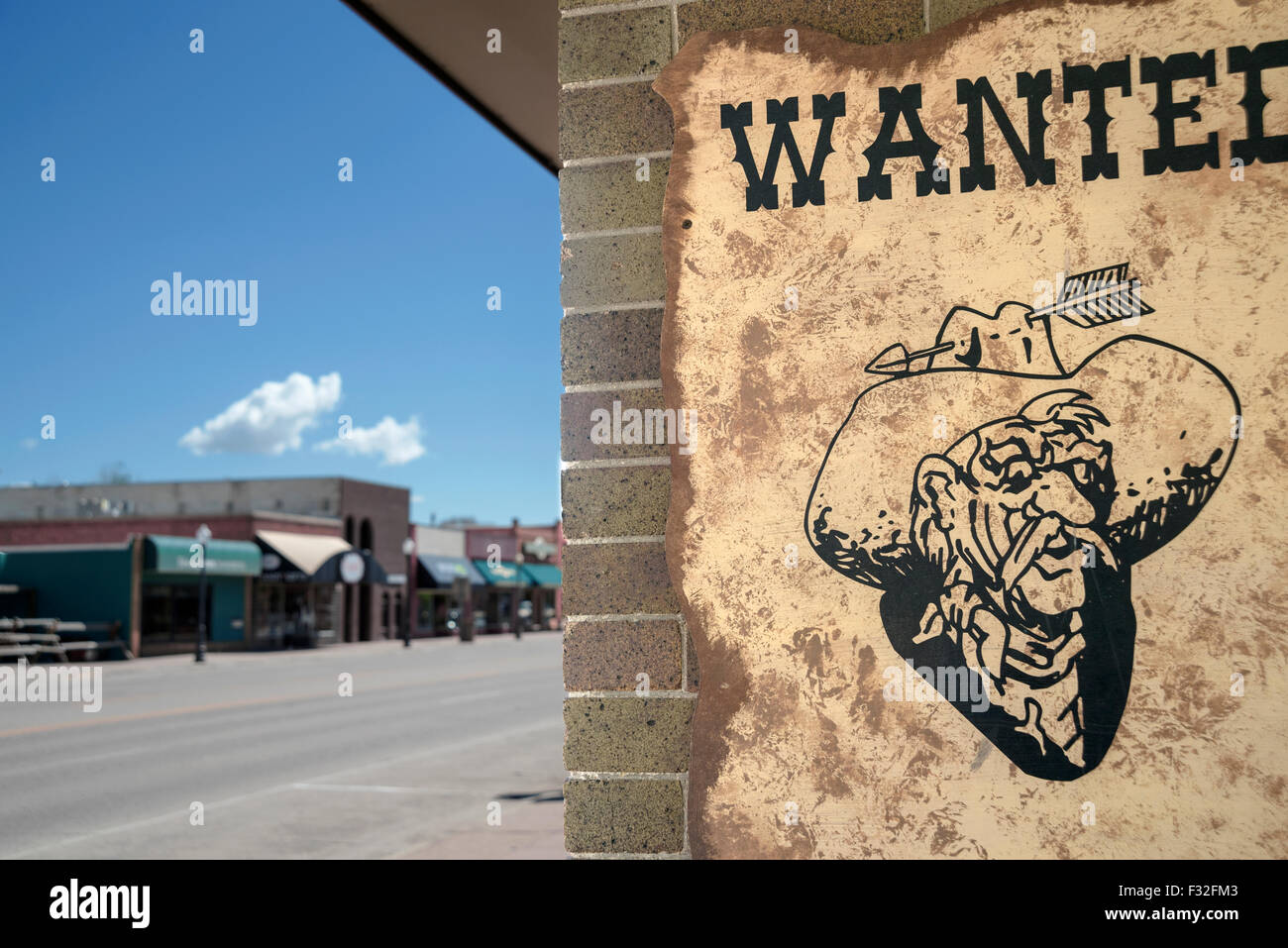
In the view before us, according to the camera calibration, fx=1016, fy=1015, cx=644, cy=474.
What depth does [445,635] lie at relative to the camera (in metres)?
55.1

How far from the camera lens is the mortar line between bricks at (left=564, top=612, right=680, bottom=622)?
204cm

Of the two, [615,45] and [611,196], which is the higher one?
[615,45]

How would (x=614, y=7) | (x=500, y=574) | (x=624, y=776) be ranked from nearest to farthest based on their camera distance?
(x=624, y=776)
(x=614, y=7)
(x=500, y=574)

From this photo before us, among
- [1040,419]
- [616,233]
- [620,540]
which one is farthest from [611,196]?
[1040,419]

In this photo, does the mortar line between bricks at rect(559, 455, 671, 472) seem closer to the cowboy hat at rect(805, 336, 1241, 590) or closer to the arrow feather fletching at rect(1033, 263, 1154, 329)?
the cowboy hat at rect(805, 336, 1241, 590)

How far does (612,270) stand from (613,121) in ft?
1.11

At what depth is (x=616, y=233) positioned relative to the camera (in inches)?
85.5

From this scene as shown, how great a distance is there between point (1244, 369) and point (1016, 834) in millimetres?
943

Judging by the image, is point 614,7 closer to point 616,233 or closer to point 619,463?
point 616,233

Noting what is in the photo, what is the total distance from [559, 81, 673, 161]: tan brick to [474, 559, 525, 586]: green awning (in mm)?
55769

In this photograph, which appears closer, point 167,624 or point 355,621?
point 167,624

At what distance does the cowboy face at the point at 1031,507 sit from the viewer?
1.89 metres
